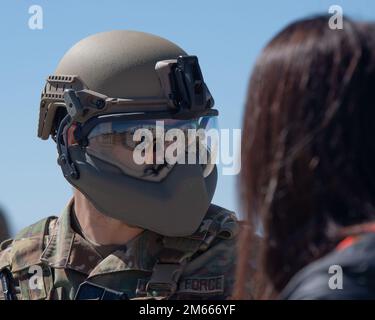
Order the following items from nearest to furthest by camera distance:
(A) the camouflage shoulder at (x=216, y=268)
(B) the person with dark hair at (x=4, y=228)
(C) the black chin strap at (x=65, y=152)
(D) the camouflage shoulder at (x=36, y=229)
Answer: (A) the camouflage shoulder at (x=216, y=268) → (C) the black chin strap at (x=65, y=152) → (D) the camouflage shoulder at (x=36, y=229) → (B) the person with dark hair at (x=4, y=228)

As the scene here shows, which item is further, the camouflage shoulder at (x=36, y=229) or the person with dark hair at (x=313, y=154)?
the camouflage shoulder at (x=36, y=229)

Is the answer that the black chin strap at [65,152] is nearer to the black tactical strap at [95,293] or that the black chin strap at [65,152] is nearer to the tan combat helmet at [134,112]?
the tan combat helmet at [134,112]

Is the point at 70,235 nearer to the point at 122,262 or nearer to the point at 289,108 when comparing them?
the point at 122,262

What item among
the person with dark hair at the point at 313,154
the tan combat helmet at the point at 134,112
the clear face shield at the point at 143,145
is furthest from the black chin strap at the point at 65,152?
the person with dark hair at the point at 313,154

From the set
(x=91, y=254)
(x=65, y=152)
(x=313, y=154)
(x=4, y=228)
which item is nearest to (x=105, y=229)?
(x=91, y=254)

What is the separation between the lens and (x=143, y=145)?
347cm

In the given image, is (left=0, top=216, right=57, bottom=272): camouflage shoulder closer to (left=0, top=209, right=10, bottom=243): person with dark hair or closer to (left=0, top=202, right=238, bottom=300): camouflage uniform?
(left=0, top=202, right=238, bottom=300): camouflage uniform

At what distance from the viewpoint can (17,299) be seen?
3.53 metres

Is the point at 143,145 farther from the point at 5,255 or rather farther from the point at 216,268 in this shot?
the point at 5,255

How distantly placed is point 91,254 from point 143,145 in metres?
0.52

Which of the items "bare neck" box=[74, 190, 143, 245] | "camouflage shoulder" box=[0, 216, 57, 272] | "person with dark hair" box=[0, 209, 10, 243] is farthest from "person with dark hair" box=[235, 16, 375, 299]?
"person with dark hair" box=[0, 209, 10, 243]

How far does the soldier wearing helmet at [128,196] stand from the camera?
11.2 feet

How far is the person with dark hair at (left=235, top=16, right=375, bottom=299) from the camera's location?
1823 mm

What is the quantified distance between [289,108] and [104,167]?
1.70 metres
